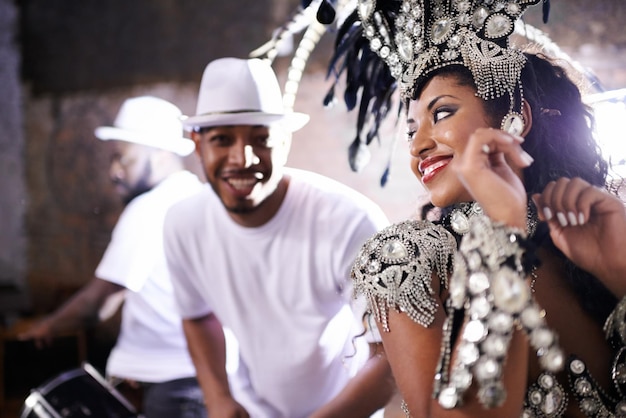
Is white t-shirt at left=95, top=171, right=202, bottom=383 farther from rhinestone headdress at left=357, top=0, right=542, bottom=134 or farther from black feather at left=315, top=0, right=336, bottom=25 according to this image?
rhinestone headdress at left=357, top=0, right=542, bottom=134

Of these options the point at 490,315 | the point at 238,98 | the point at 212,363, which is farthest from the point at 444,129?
the point at 212,363

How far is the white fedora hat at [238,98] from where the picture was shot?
1.91m

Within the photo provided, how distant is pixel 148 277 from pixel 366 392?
1.18 m

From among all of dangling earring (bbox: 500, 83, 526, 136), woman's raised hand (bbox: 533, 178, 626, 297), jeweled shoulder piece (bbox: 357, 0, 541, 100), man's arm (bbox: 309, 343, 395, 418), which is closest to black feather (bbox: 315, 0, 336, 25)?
jeweled shoulder piece (bbox: 357, 0, 541, 100)

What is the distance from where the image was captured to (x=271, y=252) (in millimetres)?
1990

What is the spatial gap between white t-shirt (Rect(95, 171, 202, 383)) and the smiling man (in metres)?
0.51

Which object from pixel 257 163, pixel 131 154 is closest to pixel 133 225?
pixel 131 154

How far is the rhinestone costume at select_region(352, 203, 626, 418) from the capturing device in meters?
1.04

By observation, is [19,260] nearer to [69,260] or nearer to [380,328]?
[69,260]

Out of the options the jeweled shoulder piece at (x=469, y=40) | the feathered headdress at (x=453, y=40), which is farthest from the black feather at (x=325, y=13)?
the jeweled shoulder piece at (x=469, y=40)

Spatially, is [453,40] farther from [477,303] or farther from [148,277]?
[148,277]

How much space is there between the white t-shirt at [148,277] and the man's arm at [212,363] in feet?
1.28

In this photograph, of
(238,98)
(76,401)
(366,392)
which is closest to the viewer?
(366,392)

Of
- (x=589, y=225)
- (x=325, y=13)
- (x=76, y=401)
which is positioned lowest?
(x=76, y=401)
